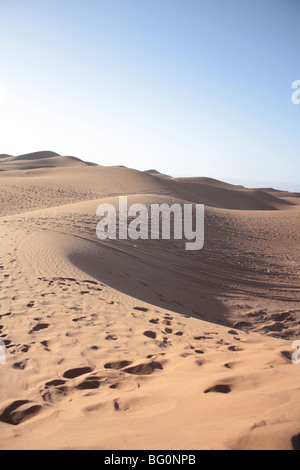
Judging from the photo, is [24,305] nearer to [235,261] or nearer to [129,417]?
[129,417]

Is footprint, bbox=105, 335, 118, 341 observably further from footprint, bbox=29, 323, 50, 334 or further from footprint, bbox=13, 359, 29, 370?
footprint, bbox=13, 359, 29, 370

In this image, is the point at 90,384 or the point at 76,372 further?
the point at 76,372

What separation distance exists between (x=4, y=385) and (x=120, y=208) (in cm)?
1083

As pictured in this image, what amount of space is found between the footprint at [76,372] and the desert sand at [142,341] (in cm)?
2

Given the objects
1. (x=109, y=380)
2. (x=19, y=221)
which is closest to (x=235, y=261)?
(x=19, y=221)

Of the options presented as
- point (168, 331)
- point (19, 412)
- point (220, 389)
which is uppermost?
point (220, 389)

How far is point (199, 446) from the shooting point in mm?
1879

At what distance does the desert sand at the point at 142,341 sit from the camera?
214cm

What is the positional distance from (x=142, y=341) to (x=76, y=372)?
111 cm

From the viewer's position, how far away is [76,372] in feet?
10.8

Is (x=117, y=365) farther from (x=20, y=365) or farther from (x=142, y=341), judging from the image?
(x=20, y=365)

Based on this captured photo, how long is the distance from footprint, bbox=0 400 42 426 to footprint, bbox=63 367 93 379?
1.74 ft

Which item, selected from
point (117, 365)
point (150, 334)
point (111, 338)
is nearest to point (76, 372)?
point (117, 365)

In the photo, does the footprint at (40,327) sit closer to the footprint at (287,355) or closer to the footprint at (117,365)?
the footprint at (117,365)
